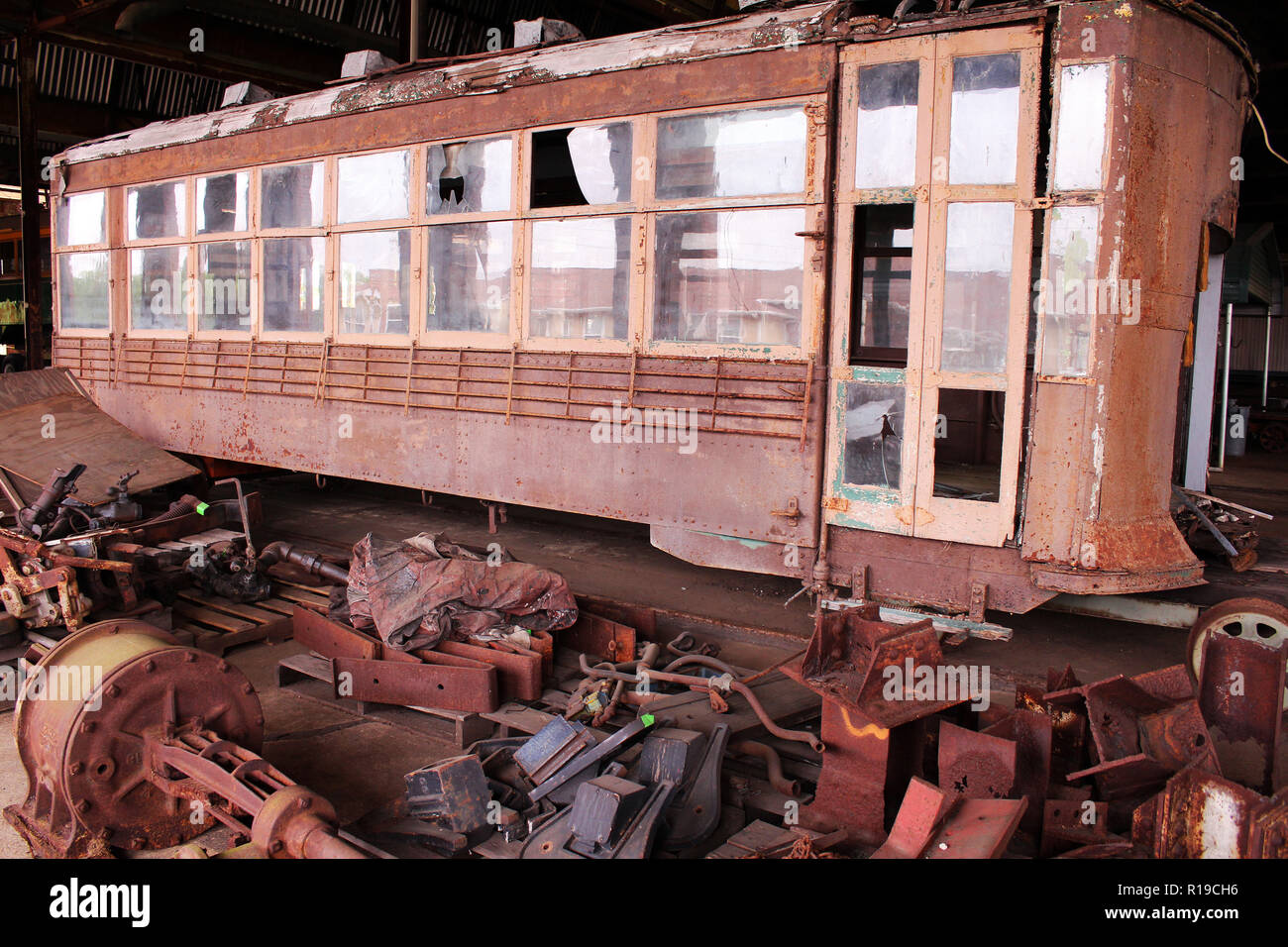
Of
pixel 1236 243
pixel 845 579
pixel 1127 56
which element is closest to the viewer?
pixel 1127 56

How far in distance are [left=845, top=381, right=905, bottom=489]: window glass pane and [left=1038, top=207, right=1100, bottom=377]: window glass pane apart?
78 centimetres

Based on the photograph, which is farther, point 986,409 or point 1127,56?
point 986,409

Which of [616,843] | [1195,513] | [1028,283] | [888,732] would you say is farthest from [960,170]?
[616,843]

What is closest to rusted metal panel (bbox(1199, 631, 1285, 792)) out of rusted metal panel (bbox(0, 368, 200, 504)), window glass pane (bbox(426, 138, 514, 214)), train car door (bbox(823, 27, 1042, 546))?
train car door (bbox(823, 27, 1042, 546))

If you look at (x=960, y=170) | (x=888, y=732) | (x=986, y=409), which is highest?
(x=960, y=170)

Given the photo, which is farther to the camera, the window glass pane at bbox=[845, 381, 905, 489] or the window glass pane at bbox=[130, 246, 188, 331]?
the window glass pane at bbox=[130, 246, 188, 331]

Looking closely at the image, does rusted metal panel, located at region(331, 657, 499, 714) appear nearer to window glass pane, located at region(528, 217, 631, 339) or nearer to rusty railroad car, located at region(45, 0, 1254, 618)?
rusty railroad car, located at region(45, 0, 1254, 618)

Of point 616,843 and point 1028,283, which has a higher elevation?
point 1028,283

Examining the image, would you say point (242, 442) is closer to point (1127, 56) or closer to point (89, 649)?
point (89, 649)

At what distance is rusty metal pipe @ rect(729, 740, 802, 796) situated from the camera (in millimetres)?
3840

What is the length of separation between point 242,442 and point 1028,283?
6.51m

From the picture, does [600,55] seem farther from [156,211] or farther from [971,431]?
[156,211]

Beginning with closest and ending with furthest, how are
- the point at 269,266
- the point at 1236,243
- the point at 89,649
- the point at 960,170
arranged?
the point at 89,649, the point at 960,170, the point at 269,266, the point at 1236,243

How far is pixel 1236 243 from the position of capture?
40.7 ft
